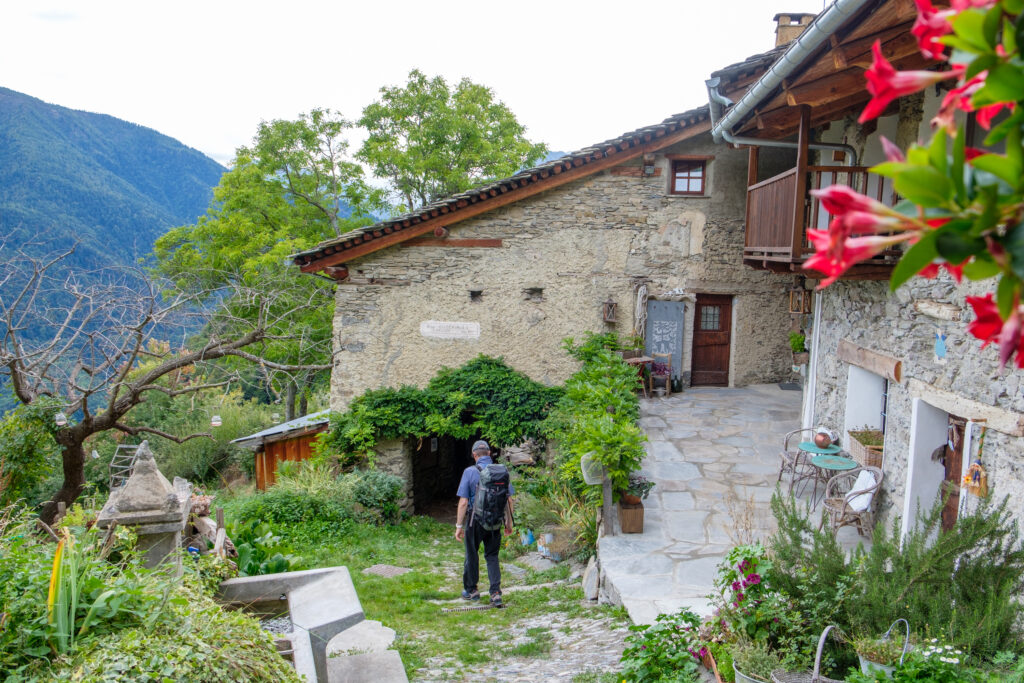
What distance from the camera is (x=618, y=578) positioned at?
20.9 feet

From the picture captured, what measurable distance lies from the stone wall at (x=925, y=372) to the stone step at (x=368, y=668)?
14.4 feet

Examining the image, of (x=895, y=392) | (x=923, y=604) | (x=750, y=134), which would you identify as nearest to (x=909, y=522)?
(x=895, y=392)

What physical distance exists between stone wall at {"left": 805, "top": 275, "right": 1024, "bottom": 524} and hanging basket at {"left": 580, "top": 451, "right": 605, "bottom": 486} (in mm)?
2651

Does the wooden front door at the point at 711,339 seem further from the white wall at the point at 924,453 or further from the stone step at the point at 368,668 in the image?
the stone step at the point at 368,668

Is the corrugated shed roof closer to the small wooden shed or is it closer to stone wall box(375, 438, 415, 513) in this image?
the small wooden shed

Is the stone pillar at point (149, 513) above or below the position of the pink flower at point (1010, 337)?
below

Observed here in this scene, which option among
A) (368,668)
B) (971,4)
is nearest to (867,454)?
(368,668)

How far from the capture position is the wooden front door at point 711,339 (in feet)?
43.5

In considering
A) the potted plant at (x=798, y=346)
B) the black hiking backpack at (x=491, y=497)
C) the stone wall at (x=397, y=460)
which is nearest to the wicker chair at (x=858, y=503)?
the black hiking backpack at (x=491, y=497)

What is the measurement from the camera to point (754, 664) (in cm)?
373

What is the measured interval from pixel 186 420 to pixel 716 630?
58.8ft

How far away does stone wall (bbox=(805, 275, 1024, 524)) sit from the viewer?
4.67 m

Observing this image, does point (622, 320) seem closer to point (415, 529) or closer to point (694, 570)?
point (415, 529)

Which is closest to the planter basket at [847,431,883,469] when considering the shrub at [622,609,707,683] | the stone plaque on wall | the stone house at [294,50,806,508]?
the shrub at [622,609,707,683]
